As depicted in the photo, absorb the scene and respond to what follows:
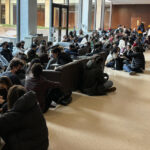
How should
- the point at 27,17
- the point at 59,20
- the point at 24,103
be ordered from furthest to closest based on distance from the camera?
the point at 59,20 → the point at 27,17 → the point at 24,103

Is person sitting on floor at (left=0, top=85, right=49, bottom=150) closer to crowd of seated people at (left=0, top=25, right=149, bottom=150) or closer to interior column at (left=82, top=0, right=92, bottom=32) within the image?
crowd of seated people at (left=0, top=25, right=149, bottom=150)

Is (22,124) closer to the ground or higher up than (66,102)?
higher up

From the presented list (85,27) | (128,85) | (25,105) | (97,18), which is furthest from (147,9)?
Answer: (25,105)

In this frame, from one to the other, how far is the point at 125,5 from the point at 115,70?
1878cm

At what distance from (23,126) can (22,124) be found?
0.04 metres

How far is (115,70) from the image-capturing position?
317 inches

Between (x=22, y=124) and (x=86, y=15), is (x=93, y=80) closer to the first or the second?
(x=22, y=124)

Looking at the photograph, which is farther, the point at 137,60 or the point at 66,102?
the point at 137,60

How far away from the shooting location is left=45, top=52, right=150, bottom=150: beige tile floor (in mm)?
3225

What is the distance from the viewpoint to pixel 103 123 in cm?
388

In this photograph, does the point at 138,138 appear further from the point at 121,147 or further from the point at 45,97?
the point at 45,97

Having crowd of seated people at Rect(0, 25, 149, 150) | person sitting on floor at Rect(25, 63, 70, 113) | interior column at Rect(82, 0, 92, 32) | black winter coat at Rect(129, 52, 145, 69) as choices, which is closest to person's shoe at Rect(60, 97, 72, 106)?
crowd of seated people at Rect(0, 25, 149, 150)

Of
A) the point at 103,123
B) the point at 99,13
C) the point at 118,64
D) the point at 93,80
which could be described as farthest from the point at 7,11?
the point at 99,13

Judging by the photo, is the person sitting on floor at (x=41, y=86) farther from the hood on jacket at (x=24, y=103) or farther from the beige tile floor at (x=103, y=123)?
the hood on jacket at (x=24, y=103)
